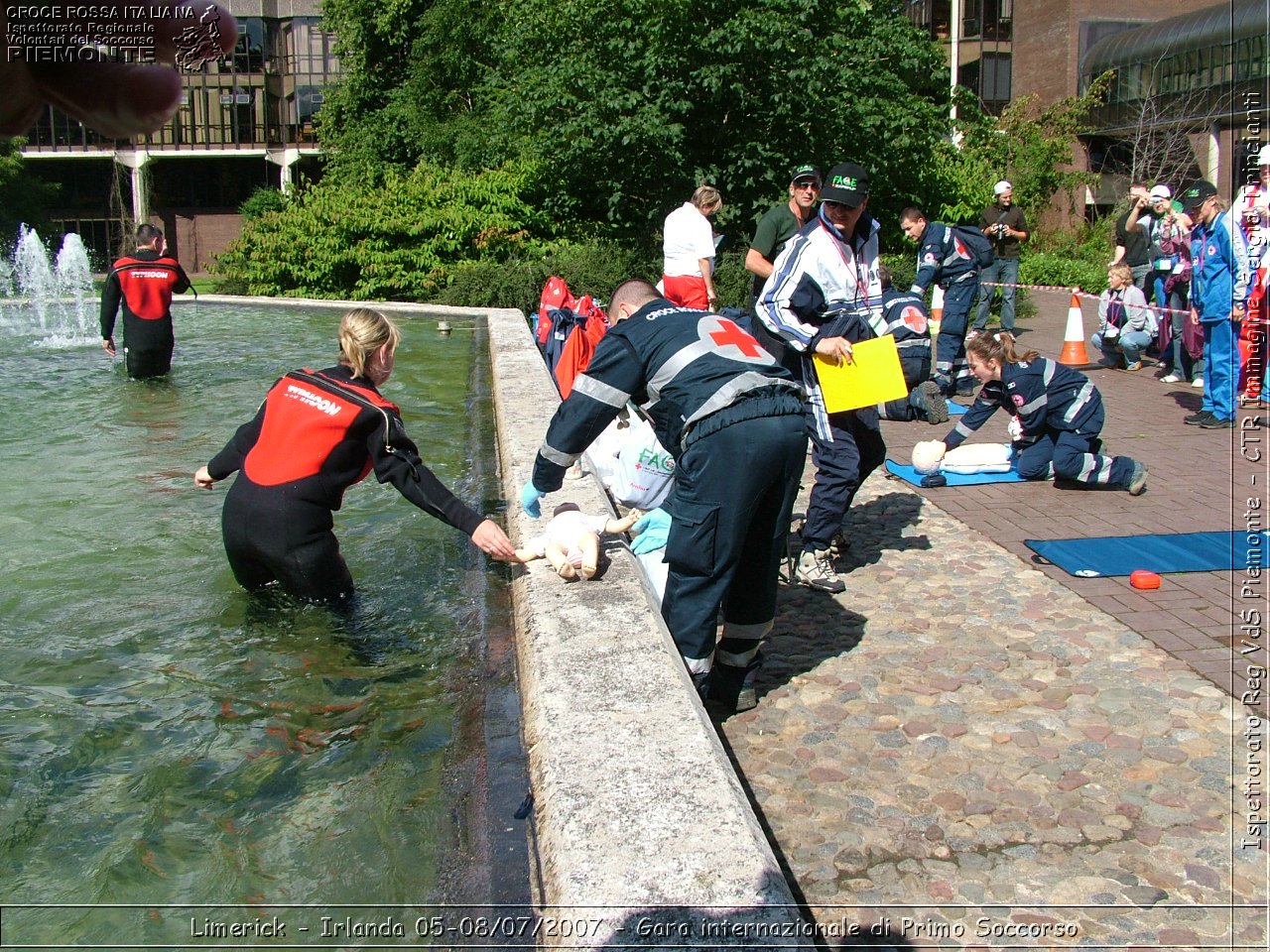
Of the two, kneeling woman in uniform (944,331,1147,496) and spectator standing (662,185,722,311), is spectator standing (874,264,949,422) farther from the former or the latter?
spectator standing (662,185,722,311)

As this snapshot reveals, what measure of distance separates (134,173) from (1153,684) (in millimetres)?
53263

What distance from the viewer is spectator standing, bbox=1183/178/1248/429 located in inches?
376

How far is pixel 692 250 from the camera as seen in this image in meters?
9.77

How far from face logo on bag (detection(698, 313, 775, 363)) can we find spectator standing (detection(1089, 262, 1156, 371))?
9636mm

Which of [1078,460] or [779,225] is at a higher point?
[779,225]

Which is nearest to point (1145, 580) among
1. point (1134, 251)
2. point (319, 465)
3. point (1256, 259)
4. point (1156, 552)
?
point (1156, 552)

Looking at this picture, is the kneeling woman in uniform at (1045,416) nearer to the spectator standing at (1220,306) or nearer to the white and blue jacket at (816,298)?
the white and blue jacket at (816,298)

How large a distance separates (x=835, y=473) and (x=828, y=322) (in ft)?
2.66

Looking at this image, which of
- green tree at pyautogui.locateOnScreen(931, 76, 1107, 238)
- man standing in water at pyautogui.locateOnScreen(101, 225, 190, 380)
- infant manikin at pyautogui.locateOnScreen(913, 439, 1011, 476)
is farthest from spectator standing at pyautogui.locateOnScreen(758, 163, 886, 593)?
green tree at pyautogui.locateOnScreen(931, 76, 1107, 238)

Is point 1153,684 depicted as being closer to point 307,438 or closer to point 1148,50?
point 307,438

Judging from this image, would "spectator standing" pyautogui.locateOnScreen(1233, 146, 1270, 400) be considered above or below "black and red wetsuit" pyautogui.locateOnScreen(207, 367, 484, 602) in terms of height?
above

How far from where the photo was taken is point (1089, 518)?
7.06 meters

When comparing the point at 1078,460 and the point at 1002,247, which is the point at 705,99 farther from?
the point at 1078,460

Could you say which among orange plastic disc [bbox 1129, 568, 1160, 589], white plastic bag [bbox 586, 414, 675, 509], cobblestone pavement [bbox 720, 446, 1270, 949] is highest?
white plastic bag [bbox 586, 414, 675, 509]
